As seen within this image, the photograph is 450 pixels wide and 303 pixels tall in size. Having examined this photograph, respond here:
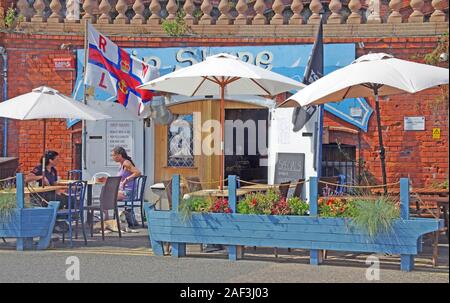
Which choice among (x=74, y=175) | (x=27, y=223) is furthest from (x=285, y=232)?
(x=74, y=175)

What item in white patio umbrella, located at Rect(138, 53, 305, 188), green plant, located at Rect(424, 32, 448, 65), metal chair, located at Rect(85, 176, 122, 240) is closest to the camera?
white patio umbrella, located at Rect(138, 53, 305, 188)

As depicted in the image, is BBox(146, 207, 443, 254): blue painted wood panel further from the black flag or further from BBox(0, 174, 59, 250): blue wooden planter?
the black flag

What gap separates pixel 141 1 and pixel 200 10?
109 cm

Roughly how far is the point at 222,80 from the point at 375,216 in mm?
3537

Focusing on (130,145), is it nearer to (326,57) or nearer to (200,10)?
(200,10)

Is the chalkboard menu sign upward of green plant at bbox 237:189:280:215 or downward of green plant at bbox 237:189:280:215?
upward

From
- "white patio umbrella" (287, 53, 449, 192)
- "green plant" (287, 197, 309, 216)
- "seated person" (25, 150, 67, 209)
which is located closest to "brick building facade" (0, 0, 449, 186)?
"seated person" (25, 150, 67, 209)

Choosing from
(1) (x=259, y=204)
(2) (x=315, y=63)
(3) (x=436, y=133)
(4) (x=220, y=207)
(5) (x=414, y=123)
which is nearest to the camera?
(1) (x=259, y=204)

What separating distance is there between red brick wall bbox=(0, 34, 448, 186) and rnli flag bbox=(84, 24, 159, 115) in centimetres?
89

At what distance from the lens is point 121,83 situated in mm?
13422

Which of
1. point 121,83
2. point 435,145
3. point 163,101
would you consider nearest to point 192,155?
point 163,101

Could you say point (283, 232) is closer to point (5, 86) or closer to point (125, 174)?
point (125, 174)

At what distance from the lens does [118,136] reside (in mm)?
Result: 14477

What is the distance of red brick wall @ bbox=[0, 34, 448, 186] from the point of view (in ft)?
43.5
